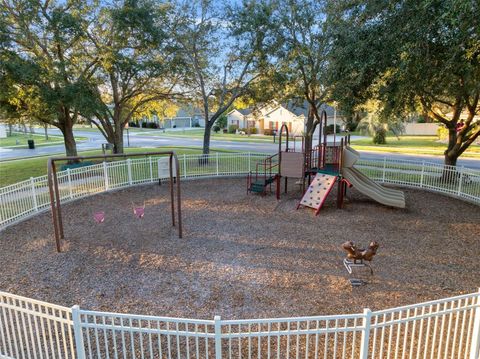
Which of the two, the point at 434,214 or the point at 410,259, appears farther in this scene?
the point at 434,214

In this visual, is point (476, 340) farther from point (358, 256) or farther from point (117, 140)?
point (117, 140)

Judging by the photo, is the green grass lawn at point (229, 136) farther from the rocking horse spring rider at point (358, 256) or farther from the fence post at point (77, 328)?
the fence post at point (77, 328)

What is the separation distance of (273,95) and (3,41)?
12.3 meters

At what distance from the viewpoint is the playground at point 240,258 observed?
5543 millimetres

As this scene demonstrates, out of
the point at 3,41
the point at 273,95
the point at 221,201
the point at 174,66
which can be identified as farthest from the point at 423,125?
the point at 3,41

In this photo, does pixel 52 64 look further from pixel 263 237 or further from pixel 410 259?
pixel 410 259

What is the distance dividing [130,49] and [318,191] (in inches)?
476

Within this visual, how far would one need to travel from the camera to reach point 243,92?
1933 cm

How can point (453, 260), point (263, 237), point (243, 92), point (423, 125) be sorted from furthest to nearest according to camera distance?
point (423, 125)
point (243, 92)
point (263, 237)
point (453, 260)

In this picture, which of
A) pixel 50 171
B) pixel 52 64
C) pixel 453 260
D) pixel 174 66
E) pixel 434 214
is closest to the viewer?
pixel 453 260

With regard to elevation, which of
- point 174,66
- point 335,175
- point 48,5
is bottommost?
point 335,175

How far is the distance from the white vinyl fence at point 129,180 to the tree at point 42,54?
393 centimetres

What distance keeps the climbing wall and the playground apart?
30cm

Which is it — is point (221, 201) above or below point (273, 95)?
below
